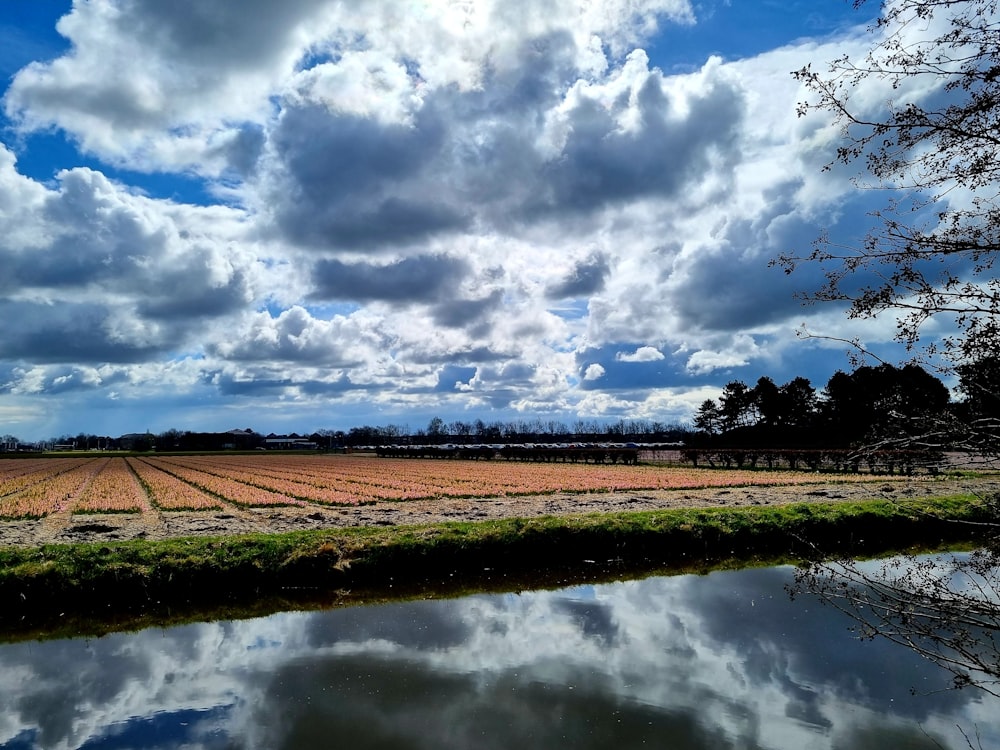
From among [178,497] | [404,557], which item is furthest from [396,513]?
[178,497]

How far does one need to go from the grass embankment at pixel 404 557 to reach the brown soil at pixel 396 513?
8.83 ft

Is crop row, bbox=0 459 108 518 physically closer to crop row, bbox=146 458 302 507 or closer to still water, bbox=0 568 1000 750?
crop row, bbox=146 458 302 507

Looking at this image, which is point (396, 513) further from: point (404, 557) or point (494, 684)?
point (494, 684)

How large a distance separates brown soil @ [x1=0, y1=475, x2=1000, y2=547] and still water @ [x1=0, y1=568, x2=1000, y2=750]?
7.58 meters

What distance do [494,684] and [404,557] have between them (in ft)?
26.6

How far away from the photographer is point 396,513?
25.4 meters

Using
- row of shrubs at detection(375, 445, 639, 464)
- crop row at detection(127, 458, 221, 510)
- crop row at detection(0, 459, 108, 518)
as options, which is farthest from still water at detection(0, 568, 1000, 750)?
row of shrubs at detection(375, 445, 639, 464)

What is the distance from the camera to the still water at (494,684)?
8133 mm

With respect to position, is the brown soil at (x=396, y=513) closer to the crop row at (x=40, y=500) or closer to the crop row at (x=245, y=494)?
the crop row at (x=40, y=500)

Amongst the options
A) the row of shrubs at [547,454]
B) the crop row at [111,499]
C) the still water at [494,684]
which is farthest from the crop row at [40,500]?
the row of shrubs at [547,454]

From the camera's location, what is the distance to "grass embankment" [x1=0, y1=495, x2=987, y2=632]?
1477 centimetres

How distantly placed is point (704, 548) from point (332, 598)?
38.9ft

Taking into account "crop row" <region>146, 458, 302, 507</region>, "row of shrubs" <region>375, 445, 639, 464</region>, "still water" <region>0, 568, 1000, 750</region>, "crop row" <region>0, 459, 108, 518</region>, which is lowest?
"row of shrubs" <region>375, 445, 639, 464</region>

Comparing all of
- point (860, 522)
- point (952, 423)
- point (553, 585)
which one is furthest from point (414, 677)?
point (860, 522)
